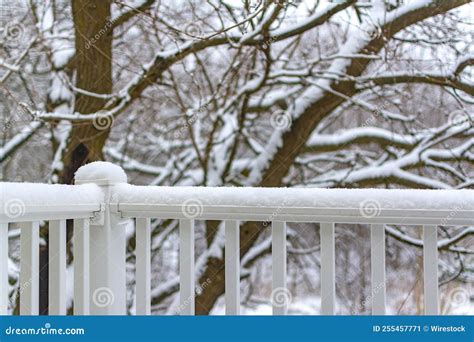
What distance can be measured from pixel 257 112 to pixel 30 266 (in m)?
3.22

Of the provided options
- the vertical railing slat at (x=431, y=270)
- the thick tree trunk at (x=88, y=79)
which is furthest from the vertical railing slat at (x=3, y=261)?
the thick tree trunk at (x=88, y=79)

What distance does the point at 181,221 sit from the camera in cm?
145

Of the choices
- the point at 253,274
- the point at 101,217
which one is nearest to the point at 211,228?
the point at 253,274

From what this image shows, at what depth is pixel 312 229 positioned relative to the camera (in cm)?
469

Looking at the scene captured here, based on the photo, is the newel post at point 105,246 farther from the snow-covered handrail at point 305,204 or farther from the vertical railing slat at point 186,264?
the vertical railing slat at point 186,264

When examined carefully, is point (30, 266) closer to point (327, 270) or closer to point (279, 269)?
point (279, 269)

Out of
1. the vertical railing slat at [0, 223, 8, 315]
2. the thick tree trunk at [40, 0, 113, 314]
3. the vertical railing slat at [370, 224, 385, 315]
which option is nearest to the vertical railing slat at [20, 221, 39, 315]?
the vertical railing slat at [0, 223, 8, 315]

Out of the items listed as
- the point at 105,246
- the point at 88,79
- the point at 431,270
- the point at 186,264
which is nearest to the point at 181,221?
the point at 186,264

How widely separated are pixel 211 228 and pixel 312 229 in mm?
918

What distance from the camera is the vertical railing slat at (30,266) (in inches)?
48.3

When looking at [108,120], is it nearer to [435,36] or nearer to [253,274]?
[253,274]

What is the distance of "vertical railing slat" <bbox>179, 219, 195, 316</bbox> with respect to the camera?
1.43 m

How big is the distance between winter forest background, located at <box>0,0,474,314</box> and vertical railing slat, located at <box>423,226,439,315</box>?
89.0 inches
